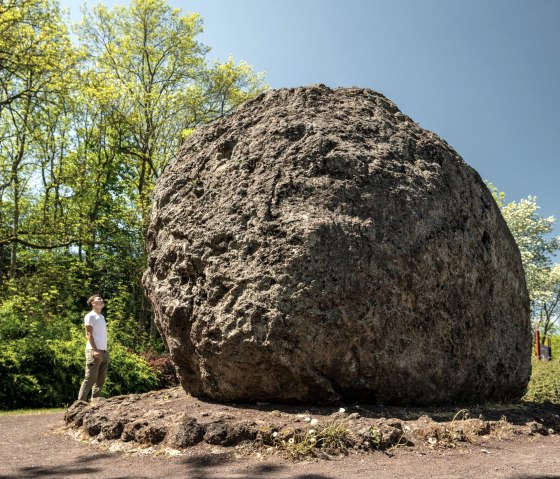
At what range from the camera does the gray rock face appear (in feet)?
18.9

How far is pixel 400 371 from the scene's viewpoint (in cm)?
602

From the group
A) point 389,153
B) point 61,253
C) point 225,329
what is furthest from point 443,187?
point 61,253

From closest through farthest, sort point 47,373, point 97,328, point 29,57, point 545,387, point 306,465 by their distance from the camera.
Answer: point 306,465 < point 97,328 < point 47,373 < point 545,387 < point 29,57

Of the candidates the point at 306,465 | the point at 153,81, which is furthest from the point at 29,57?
the point at 306,465

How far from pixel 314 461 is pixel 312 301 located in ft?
5.57

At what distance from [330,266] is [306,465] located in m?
2.13

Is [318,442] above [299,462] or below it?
above

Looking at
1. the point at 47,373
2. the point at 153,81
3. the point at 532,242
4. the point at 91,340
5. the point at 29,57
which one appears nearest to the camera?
the point at 91,340

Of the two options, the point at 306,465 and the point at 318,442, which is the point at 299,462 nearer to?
the point at 306,465

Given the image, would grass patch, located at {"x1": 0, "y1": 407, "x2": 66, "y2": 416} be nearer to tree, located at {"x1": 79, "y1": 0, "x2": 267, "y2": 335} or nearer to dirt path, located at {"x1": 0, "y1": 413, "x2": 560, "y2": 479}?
dirt path, located at {"x1": 0, "y1": 413, "x2": 560, "y2": 479}

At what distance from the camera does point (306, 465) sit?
14.6ft

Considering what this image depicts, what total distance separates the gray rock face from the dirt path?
128cm

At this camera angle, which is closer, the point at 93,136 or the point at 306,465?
the point at 306,465

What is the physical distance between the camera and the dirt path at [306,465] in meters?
4.23
